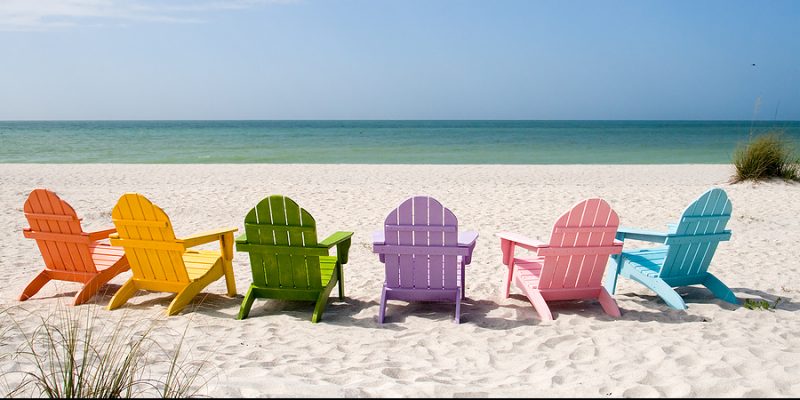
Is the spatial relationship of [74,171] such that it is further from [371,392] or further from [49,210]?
[371,392]

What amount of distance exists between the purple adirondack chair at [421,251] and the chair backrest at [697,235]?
1726 millimetres

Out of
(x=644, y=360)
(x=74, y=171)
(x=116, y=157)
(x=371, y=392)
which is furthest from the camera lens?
(x=116, y=157)

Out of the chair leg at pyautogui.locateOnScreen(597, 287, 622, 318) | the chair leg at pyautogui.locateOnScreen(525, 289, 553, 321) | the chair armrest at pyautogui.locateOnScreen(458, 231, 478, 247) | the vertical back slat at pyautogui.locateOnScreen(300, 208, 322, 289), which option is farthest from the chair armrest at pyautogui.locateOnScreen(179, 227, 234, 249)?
the chair leg at pyautogui.locateOnScreen(597, 287, 622, 318)

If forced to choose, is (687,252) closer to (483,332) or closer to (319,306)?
(483,332)

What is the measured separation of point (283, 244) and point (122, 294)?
4.86ft

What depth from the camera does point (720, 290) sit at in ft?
15.4

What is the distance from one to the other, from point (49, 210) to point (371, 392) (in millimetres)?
3522

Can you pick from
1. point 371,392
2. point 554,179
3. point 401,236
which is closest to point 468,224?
point 401,236

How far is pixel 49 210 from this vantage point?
450 centimetres

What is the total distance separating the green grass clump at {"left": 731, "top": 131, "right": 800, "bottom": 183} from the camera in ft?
38.2

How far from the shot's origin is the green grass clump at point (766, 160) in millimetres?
11641

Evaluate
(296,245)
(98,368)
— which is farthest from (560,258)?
(98,368)

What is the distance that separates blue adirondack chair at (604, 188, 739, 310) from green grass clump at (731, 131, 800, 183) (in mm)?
8565

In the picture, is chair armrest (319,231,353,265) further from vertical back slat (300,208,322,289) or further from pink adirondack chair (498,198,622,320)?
pink adirondack chair (498,198,622,320)
